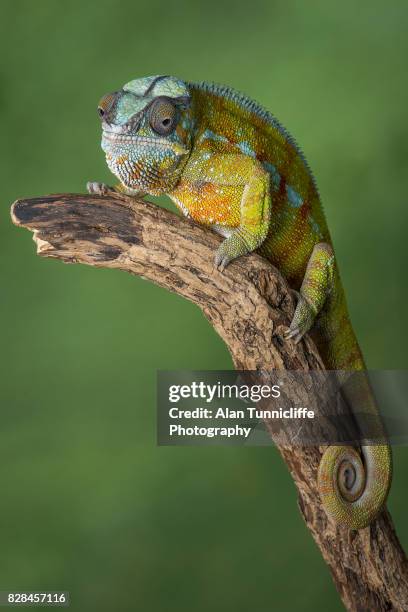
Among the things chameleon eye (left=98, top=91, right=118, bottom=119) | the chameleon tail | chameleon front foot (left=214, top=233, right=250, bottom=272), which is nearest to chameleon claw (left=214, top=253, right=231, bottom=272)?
chameleon front foot (left=214, top=233, right=250, bottom=272)

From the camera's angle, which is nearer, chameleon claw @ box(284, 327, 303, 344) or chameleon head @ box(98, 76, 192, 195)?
chameleon head @ box(98, 76, 192, 195)

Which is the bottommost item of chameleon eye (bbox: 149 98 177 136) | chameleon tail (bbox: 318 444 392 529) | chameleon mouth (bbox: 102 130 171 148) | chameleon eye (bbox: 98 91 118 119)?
chameleon tail (bbox: 318 444 392 529)

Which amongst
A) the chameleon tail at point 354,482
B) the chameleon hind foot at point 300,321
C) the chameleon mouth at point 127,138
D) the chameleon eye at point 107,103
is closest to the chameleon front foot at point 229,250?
the chameleon hind foot at point 300,321

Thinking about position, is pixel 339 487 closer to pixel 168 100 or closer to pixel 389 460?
pixel 389 460

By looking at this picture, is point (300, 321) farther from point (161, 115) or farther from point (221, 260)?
point (161, 115)

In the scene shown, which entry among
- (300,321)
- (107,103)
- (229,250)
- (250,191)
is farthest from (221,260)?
(107,103)

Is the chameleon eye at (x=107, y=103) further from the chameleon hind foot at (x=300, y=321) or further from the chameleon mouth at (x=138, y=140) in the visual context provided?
the chameleon hind foot at (x=300, y=321)

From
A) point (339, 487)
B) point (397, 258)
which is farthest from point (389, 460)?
point (397, 258)

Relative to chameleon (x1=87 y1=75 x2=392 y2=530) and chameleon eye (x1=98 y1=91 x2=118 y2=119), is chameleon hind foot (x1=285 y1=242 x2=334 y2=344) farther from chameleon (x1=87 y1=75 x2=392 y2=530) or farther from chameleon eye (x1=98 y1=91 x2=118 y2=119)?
chameleon eye (x1=98 y1=91 x2=118 y2=119)
